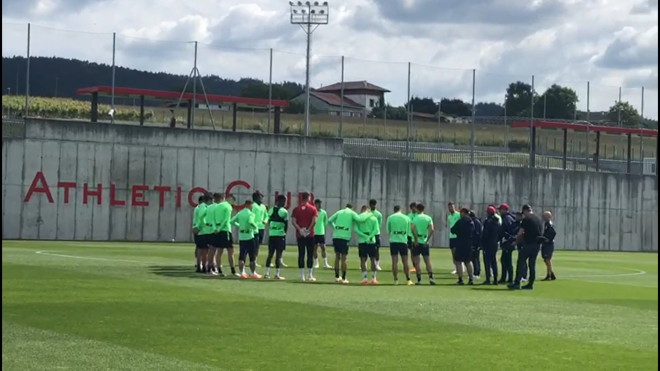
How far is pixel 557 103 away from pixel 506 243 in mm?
37057

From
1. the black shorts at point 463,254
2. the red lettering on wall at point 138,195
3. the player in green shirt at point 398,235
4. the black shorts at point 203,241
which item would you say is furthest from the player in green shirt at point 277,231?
the red lettering on wall at point 138,195

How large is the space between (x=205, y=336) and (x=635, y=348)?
5448mm

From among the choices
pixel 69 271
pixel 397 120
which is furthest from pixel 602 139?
pixel 69 271

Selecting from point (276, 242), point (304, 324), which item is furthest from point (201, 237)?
point (304, 324)

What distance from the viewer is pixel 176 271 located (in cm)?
2642

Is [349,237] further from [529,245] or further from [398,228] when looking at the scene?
[529,245]

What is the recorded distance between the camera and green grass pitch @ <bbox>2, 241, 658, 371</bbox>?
466 inches

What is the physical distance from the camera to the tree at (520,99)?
6125 centimetres

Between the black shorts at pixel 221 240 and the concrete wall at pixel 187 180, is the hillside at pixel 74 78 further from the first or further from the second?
the black shorts at pixel 221 240

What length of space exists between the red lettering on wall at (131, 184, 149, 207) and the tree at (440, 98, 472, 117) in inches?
790

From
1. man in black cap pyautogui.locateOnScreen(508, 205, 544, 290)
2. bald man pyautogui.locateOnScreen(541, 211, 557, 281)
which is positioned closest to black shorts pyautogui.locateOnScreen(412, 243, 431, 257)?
man in black cap pyautogui.locateOnScreen(508, 205, 544, 290)

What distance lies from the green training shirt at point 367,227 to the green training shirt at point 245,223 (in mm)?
2491

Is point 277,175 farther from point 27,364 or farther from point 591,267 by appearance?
point 27,364

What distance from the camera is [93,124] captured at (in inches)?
1795
